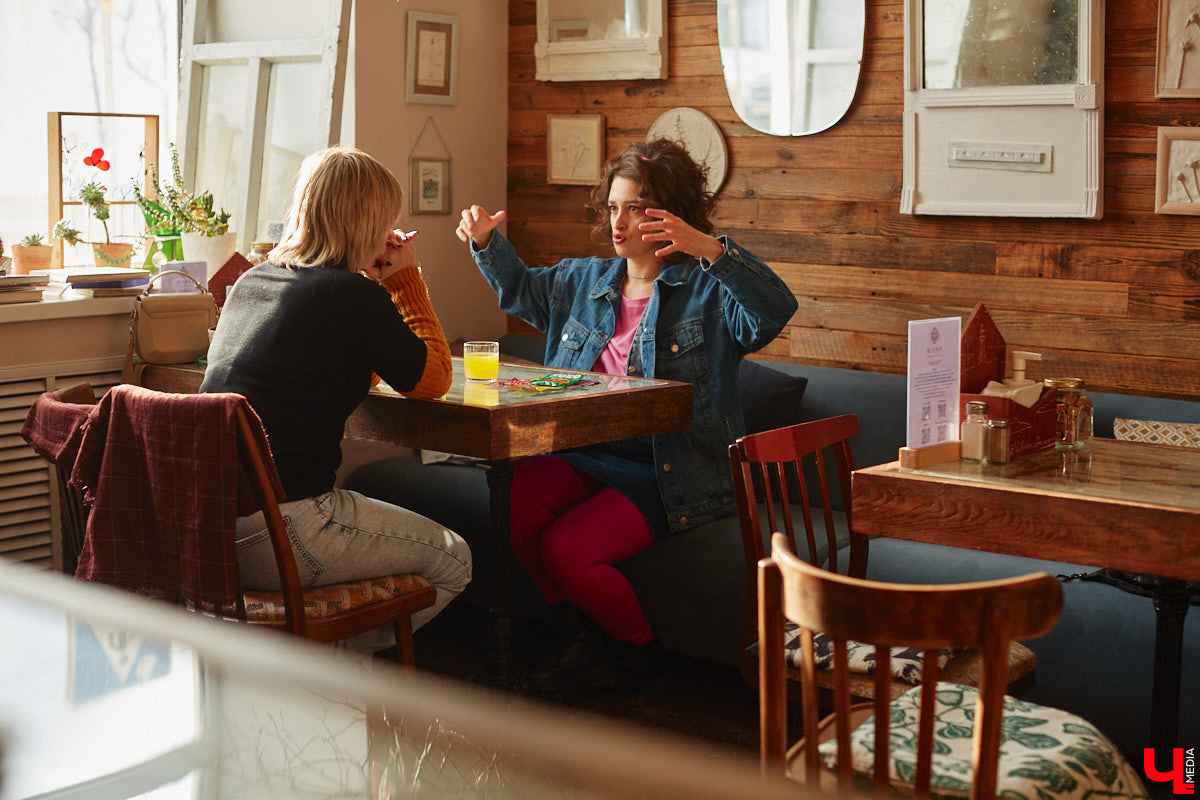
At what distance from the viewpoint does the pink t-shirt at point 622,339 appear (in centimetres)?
304

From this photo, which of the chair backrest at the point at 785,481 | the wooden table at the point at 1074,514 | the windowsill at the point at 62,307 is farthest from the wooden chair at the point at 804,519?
the windowsill at the point at 62,307

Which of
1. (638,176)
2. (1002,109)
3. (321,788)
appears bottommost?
(321,788)

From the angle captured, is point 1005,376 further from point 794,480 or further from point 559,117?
point 559,117

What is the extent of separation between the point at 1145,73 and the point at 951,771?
2.12 metres

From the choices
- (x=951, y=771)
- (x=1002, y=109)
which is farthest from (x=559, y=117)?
(x=951, y=771)

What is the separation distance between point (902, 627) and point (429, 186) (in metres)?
3.02

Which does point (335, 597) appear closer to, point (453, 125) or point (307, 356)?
point (307, 356)

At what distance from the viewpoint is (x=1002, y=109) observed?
3.19m

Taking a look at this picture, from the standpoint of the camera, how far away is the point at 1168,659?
197 centimetres

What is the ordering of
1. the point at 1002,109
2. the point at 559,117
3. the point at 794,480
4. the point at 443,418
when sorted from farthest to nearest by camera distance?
the point at 559,117, the point at 794,480, the point at 1002,109, the point at 443,418

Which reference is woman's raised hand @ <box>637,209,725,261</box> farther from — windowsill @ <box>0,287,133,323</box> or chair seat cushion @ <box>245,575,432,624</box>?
windowsill @ <box>0,287,133,323</box>

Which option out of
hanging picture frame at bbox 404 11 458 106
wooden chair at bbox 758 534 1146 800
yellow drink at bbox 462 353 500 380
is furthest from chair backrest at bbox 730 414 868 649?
hanging picture frame at bbox 404 11 458 106

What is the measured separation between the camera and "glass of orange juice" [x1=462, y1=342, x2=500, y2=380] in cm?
272

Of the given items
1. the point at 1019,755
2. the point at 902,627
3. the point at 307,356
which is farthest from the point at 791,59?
the point at 902,627
